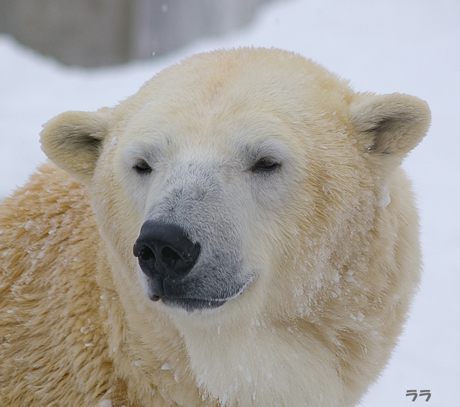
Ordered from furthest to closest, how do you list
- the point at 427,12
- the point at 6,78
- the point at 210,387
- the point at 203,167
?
the point at 427,12, the point at 6,78, the point at 210,387, the point at 203,167

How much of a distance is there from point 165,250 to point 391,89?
31.1 feet

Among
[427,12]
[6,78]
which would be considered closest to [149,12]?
[6,78]

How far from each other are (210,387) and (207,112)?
42.6 inches

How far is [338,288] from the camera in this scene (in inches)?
97.4

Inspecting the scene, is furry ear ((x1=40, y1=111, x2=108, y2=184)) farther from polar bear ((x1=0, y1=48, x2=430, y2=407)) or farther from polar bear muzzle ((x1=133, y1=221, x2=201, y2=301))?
polar bear muzzle ((x1=133, y1=221, x2=201, y2=301))

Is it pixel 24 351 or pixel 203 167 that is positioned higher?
pixel 203 167

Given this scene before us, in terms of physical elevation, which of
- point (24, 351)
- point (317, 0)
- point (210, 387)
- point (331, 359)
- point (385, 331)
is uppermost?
point (317, 0)

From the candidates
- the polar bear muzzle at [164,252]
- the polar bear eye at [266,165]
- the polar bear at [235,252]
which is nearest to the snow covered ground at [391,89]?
the polar bear at [235,252]

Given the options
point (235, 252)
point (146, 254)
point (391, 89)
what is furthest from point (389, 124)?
point (391, 89)

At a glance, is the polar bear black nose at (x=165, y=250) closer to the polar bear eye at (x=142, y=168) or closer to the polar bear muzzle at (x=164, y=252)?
the polar bear muzzle at (x=164, y=252)

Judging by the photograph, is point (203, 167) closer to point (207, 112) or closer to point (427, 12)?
point (207, 112)

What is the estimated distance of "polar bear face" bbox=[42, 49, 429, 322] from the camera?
7.27ft

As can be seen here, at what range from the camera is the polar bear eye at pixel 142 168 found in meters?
2.51

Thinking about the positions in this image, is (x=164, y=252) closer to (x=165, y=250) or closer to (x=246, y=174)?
(x=165, y=250)
